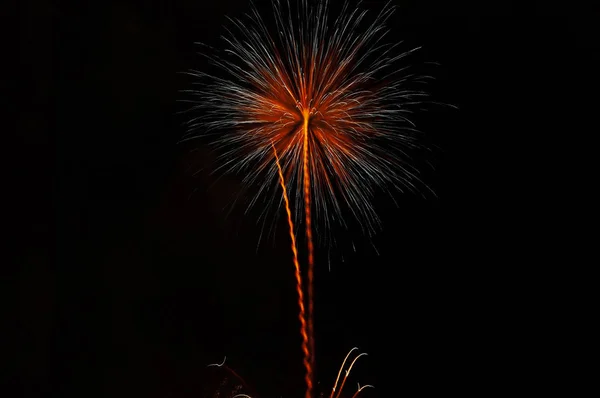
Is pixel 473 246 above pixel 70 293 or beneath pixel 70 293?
above

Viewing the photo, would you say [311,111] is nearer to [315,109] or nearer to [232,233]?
[315,109]

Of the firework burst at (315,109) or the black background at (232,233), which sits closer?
the firework burst at (315,109)

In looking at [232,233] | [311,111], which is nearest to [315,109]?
[311,111]

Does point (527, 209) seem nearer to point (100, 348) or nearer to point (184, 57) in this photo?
point (184, 57)

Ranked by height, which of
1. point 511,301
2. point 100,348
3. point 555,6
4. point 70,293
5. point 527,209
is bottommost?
point 100,348

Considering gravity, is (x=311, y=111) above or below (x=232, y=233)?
above

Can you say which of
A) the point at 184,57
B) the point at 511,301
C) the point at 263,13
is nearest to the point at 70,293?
the point at 184,57
